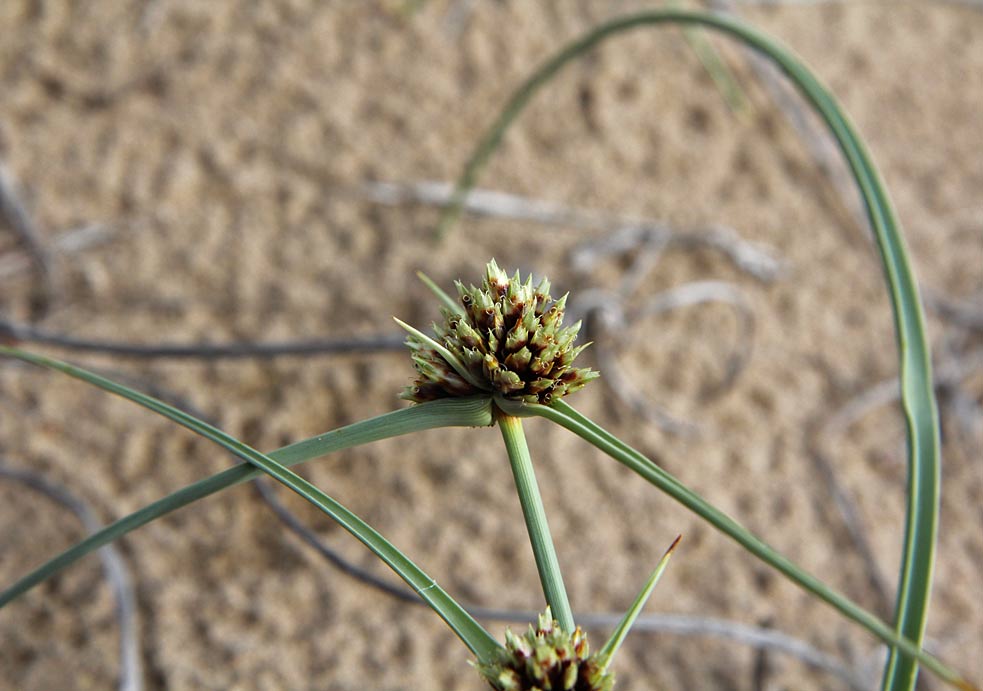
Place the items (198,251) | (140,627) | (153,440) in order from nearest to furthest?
(140,627), (153,440), (198,251)

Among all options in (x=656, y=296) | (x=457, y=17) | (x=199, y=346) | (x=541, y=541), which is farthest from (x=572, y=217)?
(x=541, y=541)

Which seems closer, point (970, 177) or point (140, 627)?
point (140, 627)

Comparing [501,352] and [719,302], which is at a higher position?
[719,302]

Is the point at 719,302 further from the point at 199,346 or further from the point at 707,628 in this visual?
the point at 199,346

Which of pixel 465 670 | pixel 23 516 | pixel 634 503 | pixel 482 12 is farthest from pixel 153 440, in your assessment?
pixel 482 12

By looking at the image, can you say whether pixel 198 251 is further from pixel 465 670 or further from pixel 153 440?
pixel 465 670

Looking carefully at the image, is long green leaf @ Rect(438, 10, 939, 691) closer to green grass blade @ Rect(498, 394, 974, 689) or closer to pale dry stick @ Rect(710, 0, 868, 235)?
green grass blade @ Rect(498, 394, 974, 689)
